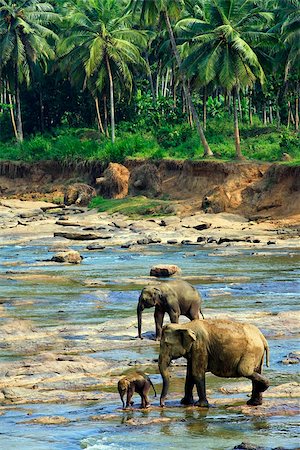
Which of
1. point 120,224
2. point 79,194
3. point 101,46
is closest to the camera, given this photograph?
point 120,224

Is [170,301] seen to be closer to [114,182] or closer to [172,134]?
[114,182]

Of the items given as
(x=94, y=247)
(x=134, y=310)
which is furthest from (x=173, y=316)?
(x=94, y=247)

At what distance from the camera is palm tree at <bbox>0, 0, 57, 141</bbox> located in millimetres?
65438

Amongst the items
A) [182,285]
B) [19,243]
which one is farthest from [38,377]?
[19,243]

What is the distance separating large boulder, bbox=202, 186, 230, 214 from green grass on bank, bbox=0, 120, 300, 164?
3.75 m

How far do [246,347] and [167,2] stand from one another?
41243 mm

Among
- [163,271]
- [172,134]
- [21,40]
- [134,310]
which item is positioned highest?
[21,40]

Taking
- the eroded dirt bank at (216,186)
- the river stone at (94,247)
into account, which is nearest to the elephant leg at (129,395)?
the river stone at (94,247)

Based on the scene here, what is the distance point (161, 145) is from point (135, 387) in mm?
47074

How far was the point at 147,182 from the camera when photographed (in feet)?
174

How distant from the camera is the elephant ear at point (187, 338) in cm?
1252

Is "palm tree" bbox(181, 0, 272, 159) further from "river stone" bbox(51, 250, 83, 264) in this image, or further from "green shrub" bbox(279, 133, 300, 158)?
"river stone" bbox(51, 250, 83, 264)

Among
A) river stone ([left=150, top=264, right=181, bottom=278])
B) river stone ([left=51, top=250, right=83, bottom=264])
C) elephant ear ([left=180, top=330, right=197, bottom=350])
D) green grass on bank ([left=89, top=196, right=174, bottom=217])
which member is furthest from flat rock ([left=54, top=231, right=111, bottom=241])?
elephant ear ([left=180, top=330, right=197, bottom=350])

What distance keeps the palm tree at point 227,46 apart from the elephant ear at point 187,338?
36.9 m
